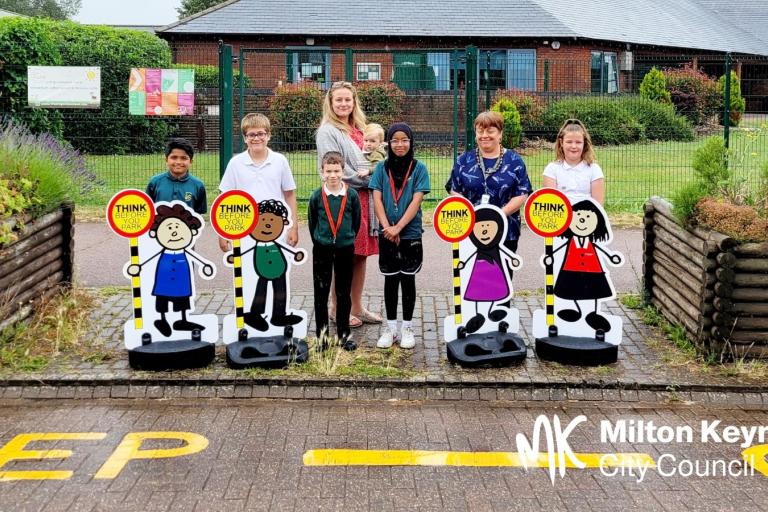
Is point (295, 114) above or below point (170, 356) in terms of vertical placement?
above

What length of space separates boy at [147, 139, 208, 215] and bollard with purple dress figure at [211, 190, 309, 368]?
593 mm

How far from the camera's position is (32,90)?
583 inches

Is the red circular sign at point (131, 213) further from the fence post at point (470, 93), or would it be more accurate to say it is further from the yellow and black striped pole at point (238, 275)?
the fence post at point (470, 93)

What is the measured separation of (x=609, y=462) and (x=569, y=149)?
2.74m

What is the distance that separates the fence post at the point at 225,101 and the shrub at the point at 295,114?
27.4 inches

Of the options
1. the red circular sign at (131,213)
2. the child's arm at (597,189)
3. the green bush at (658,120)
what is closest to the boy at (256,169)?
the red circular sign at (131,213)

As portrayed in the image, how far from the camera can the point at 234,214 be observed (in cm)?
657

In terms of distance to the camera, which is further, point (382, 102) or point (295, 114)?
point (382, 102)

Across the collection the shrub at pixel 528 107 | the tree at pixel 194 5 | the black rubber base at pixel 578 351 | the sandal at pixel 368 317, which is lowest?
the black rubber base at pixel 578 351

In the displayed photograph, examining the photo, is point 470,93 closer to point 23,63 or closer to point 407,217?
point 407,217

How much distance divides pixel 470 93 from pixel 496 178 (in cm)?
690

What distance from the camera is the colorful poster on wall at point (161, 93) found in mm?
14250

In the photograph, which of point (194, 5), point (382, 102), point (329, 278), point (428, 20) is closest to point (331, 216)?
point (329, 278)

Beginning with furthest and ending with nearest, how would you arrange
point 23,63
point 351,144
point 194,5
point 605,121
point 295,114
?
point 194,5 → point 23,63 → point 605,121 → point 295,114 → point 351,144
